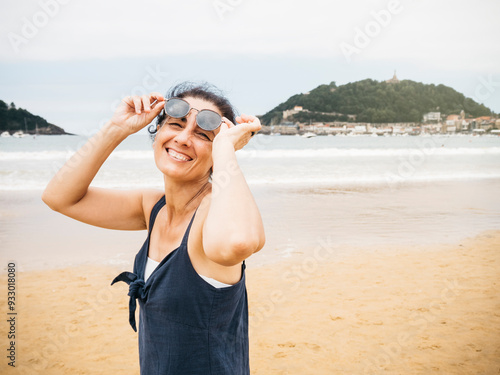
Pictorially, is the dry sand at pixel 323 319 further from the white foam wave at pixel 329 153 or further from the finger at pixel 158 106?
the white foam wave at pixel 329 153

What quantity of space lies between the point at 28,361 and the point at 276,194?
10061 mm

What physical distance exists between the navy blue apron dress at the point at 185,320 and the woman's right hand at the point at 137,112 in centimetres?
70

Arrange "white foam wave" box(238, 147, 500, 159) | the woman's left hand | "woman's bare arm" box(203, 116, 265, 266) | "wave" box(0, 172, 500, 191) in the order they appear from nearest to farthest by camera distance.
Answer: "woman's bare arm" box(203, 116, 265, 266) < the woman's left hand < "wave" box(0, 172, 500, 191) < "white foam wave" box(238, 147, 500, 159)

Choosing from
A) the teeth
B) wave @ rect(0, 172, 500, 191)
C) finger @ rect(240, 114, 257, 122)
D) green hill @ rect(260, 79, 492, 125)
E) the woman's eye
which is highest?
green hill @ rect(260, 79, 492, 125)

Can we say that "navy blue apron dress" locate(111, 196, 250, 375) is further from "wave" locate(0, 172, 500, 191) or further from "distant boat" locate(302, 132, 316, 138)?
"distant boat" locate(302, 132, 316, 138)

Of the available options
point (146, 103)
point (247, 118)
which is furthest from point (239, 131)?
point (146, 103)

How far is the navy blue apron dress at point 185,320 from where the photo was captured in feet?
4.83

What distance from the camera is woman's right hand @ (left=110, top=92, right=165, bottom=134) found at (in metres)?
1.95

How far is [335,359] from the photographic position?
13.2 feet

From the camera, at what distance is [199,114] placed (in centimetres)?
175

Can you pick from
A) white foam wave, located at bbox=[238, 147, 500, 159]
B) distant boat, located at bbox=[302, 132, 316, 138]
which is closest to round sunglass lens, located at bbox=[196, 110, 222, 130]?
white foam wave, located at bbox=[238, 147, 500, 159]

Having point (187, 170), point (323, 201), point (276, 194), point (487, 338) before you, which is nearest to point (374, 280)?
point (487, 338)

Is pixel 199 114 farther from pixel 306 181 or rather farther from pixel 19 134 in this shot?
pixel 19 134

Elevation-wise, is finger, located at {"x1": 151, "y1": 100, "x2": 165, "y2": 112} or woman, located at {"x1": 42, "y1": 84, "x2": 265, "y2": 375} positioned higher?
finger, located at {"x1": 151, "y1": 100, "x2": 165, "y2": 112}
